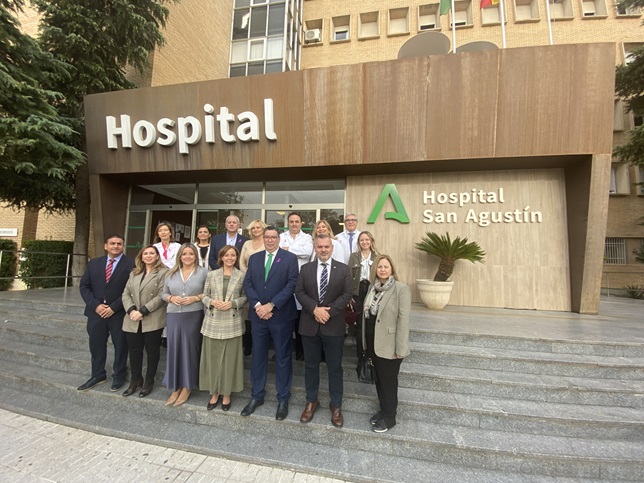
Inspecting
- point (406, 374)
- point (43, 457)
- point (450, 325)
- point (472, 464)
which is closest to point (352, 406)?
point (406, 374)

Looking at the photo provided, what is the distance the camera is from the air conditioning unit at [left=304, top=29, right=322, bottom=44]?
16219mm

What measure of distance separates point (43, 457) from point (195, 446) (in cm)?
136

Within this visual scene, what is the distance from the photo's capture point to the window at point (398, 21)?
49.7 ft

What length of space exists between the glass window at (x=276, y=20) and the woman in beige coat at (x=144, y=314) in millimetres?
15567

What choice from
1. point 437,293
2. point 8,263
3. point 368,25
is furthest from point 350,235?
point 368,25

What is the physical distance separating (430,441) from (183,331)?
271 centimetres

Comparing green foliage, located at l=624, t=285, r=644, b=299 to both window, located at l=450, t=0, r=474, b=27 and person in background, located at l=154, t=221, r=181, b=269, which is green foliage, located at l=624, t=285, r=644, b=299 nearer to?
Answer: window, located at l=450, t=0, r=474, b=27

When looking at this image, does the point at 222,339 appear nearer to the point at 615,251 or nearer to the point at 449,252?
the point at 449,252

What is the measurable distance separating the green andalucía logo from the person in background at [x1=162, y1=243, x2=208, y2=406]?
4953 mm

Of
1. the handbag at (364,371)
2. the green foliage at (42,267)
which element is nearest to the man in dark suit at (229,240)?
the handbag at (364,371)

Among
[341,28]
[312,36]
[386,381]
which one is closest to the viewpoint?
[386,381]

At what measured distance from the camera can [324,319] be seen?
276 centimetres

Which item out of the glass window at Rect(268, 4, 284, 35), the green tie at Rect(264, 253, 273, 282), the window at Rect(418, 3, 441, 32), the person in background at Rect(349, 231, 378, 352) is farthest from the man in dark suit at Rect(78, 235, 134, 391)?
the window at Rect(418, 3, 441, 32)

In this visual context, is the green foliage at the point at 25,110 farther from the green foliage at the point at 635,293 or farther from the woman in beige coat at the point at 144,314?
the green foliage at the point at 635,293
